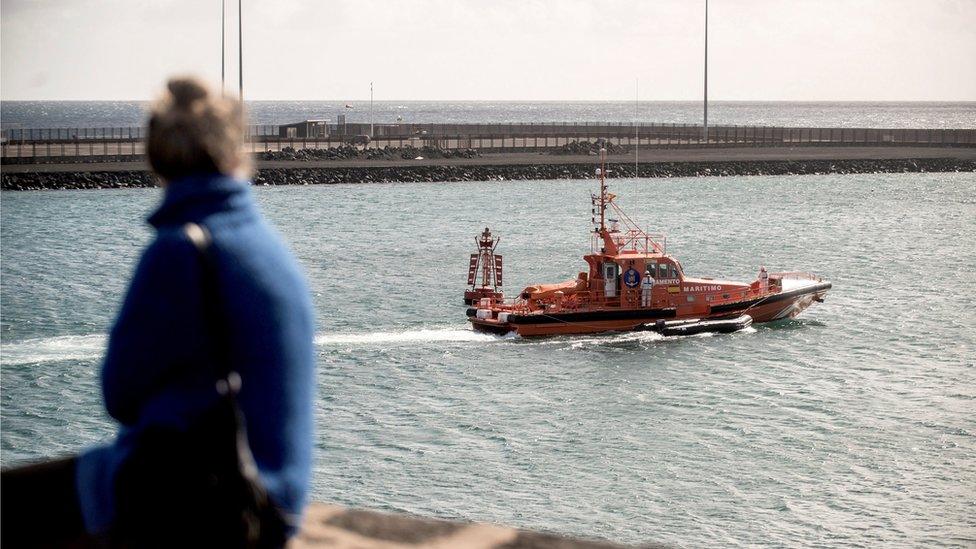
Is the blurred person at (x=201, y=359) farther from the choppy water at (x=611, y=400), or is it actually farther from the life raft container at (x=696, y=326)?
the life raft container at (x=696, y=326)

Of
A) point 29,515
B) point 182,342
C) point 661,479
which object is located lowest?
point 661,479

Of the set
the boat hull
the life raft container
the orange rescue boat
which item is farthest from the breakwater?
the life raft container

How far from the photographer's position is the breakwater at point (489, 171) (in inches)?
3996

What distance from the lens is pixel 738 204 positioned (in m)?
97.0

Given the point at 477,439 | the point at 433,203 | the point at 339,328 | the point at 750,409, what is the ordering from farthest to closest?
1. the point at 433,203
2. the point at 339,328
3. the point at 750,409
4. the point at 477,439

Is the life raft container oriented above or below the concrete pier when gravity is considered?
below

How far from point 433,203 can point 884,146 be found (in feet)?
210

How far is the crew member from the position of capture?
42438 mm

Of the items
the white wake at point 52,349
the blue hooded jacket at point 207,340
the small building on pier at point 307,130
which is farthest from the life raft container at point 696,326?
the small building on pier at point 307,130

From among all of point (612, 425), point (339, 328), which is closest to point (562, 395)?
point (612, 425)

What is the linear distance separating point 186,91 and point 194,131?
0.29 feet

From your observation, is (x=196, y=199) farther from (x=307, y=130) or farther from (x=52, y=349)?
(x=307, y=130)

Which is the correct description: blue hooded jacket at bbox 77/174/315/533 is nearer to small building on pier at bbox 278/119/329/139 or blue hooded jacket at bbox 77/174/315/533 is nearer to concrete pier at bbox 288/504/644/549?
concrete pier at bbox 288/504/644/549

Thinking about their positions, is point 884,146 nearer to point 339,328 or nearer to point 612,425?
point 339,328
